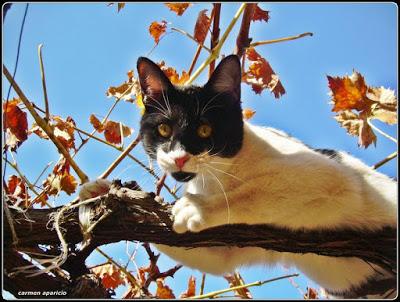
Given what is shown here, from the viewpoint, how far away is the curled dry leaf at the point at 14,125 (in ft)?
9.37

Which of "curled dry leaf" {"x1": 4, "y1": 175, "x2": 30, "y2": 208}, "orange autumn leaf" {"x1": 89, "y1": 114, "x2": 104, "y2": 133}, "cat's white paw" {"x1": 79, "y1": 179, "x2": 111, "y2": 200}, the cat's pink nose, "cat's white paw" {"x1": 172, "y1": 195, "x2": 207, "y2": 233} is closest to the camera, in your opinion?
"cat's white paw" {"x1": 172, "y1": 195, "x2": 207, "y2": 233}

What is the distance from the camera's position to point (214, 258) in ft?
9.29

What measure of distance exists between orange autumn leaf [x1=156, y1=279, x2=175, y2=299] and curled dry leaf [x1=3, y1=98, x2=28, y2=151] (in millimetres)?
1374

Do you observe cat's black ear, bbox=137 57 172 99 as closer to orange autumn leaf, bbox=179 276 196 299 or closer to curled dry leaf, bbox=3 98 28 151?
curled dry leaf, bbox=3 98 28 151

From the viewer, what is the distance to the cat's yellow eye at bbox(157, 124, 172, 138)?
2828 mm

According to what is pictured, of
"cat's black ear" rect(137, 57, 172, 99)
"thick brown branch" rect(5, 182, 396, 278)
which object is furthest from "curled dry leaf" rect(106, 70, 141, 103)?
"thick brown branch" rect(5, 182, 396, 278)

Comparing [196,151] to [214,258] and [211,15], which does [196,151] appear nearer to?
[214,258]

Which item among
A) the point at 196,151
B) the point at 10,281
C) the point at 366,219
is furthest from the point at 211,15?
the point at 10,281

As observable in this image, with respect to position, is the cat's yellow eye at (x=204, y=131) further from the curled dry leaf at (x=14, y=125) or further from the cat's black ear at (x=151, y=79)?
the curled dry leaf at (x=14, y=125)

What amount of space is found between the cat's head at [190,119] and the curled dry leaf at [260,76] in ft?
1.07

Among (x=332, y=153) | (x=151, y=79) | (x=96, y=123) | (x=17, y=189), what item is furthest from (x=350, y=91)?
(x=17, y=189)

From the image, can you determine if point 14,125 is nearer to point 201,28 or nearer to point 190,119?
point 190,119

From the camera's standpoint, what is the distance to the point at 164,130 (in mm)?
2852

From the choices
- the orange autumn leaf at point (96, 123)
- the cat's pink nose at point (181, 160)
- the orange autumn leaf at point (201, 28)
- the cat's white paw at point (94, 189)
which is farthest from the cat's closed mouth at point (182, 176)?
the orange autumn leaf at point (201, 28)
